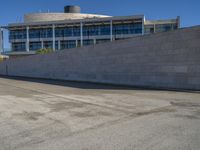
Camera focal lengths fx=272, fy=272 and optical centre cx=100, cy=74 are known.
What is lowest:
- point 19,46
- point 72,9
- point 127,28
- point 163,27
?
point 19,46

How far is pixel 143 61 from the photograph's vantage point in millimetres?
16156

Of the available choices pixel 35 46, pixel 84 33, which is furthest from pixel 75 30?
Answer: pixel 35 46

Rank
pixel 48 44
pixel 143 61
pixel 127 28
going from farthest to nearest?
pixel 48 44 → pixel 127 28 → pixel 143 61

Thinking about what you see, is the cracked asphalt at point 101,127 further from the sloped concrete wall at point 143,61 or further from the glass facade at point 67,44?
the glass facade at point 67,44

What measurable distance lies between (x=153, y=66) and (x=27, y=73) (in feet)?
73.8

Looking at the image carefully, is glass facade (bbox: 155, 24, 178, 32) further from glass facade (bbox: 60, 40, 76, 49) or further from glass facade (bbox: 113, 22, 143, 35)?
glass facade (bbox: 60, 40, 76, 49)

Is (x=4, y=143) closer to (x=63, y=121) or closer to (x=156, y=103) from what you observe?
(x=63, y=121)

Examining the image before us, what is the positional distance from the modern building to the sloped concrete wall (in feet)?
141

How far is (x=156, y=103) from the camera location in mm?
9680

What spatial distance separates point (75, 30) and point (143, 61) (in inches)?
2324

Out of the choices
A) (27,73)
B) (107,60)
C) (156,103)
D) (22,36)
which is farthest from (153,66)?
(22,36)

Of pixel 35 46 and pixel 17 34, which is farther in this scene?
pixel 17 34

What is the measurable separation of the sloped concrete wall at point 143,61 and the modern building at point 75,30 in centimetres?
4309

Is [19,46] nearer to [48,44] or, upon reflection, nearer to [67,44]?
[48,44]
